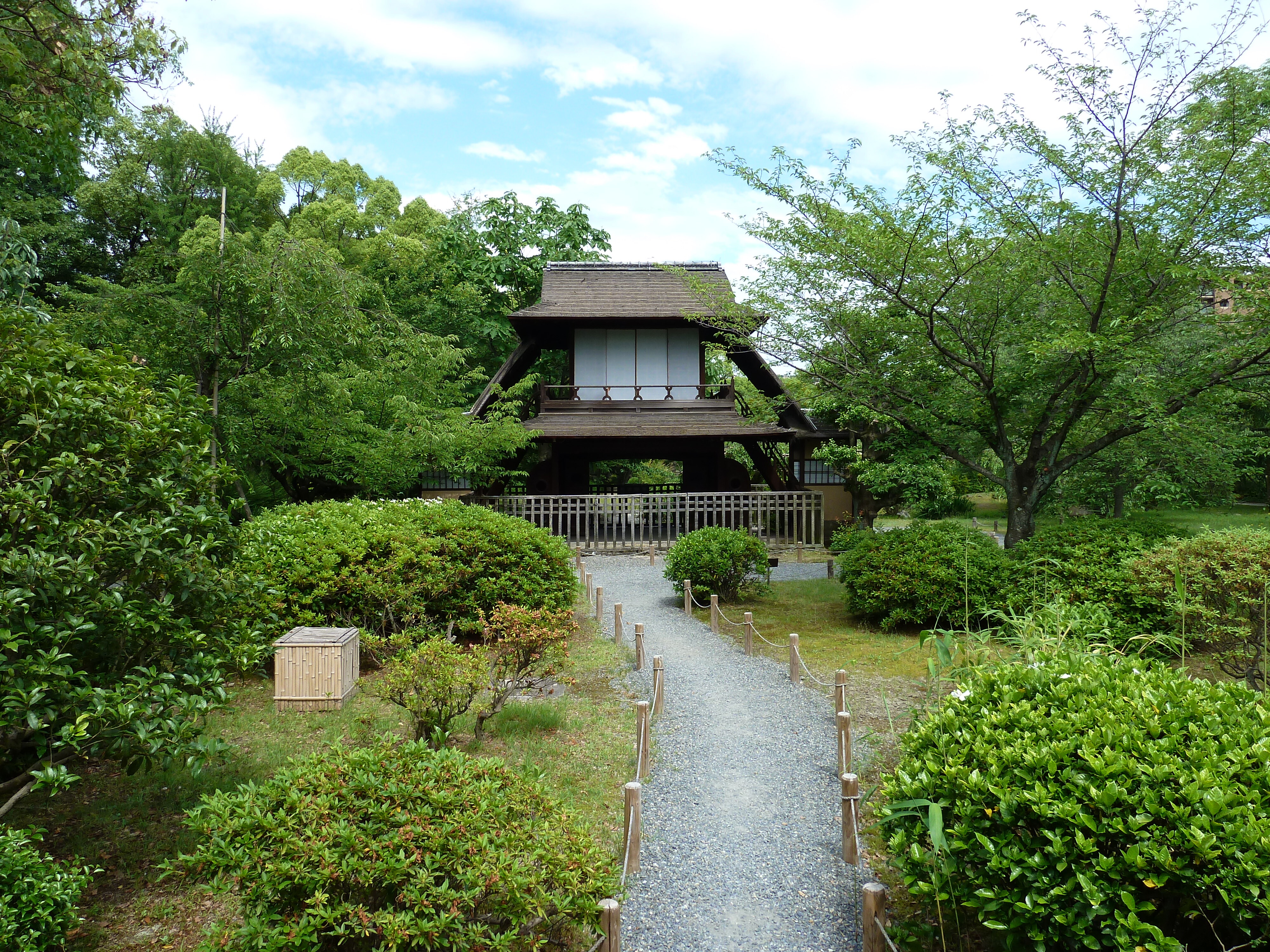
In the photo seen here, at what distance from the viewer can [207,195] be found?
25.3 m

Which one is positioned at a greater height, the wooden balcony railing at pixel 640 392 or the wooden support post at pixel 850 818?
the wooden balcony railing at pixel 640 392

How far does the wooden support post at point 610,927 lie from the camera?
3680mm

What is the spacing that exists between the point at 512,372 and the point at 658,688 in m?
14.7

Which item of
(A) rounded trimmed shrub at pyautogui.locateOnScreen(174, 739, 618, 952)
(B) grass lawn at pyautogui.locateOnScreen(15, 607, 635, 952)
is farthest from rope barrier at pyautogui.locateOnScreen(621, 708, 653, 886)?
(A) rounded trimmed shrub at pyautogui.locateOnScreen(174, 739, 618, 952)

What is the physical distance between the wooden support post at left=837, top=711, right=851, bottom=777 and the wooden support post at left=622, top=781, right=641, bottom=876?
1.99 meters

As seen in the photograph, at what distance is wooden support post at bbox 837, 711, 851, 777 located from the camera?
19.2ft

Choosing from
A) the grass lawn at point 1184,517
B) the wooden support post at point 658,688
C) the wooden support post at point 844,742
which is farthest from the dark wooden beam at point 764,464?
the wooden support post at point 844,742

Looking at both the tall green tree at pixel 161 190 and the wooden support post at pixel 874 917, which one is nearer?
the wooden support post at pixel 874 917

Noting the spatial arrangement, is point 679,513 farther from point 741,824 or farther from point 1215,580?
point 741,824

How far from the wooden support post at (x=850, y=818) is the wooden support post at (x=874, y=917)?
3.45 ft

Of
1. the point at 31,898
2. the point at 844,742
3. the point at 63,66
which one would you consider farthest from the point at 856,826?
the point at 63,66

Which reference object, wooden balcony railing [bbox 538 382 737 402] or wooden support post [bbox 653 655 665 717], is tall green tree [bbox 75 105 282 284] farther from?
wooden support post [bbox 653 655 665 717]

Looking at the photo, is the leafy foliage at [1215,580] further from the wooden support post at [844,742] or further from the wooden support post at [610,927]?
the wooden support post at [610,927]

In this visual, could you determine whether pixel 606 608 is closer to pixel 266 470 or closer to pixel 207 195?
pixel 266 470
